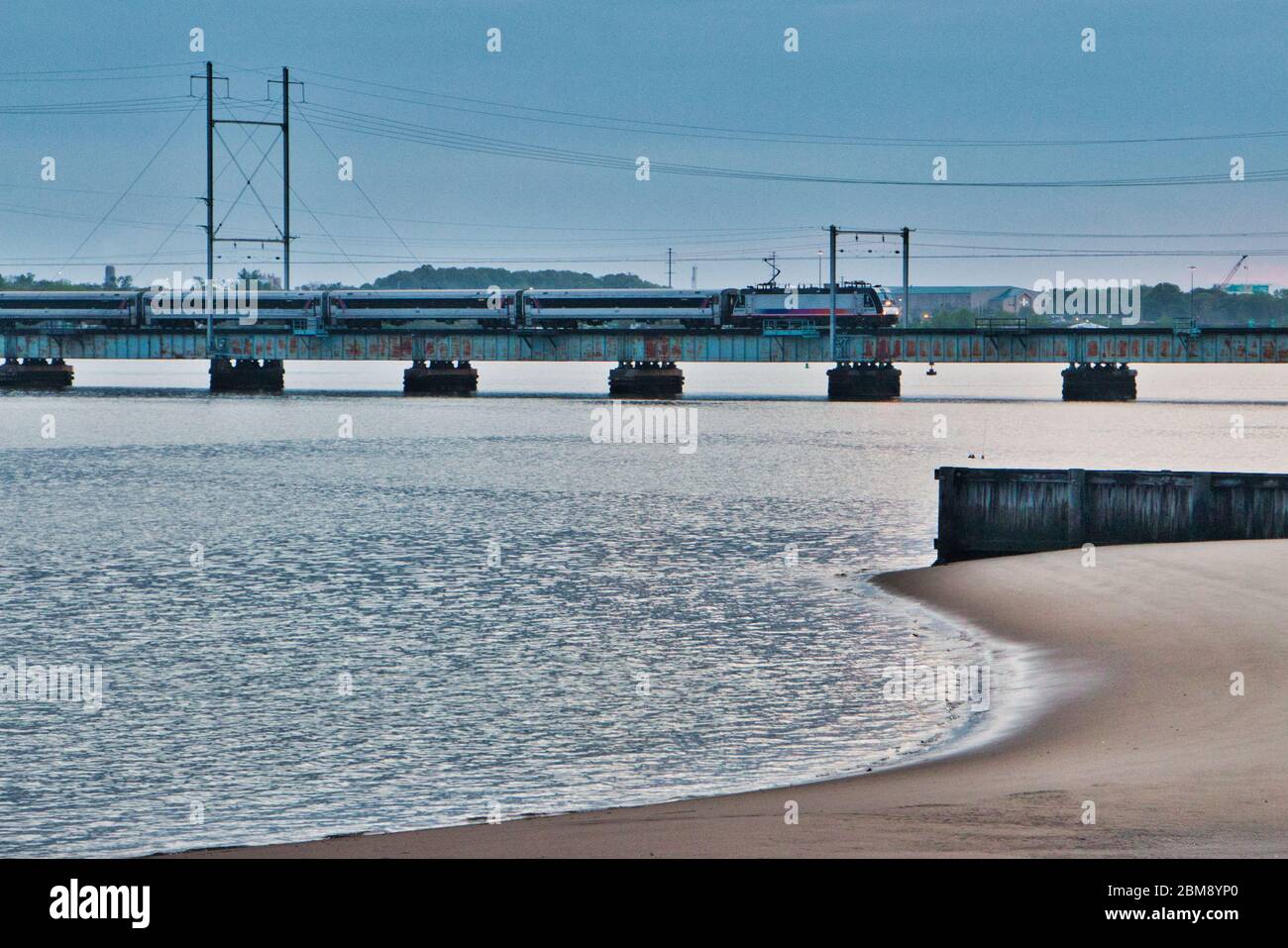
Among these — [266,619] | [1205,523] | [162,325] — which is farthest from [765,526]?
[162,325]

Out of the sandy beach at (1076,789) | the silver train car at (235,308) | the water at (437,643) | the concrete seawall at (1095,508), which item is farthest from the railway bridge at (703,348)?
the sandy beach at (1076,789)

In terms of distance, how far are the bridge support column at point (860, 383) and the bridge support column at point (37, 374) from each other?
83.1 m

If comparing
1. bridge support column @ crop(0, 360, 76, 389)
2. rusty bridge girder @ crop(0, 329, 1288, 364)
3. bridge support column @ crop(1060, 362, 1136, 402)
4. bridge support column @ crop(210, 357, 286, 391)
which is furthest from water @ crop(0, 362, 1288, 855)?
bridge support column @ crop(0, 360, 76, 389)

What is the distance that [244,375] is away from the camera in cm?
16800

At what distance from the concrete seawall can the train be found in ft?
330

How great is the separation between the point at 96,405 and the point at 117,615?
139 m

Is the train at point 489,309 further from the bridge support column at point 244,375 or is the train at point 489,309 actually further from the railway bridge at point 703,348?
the bridge support column at point 244,375

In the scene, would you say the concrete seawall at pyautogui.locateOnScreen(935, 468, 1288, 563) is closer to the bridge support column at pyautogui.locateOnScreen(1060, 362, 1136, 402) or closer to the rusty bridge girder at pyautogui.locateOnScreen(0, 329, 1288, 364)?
the rusty bridge girder at pyautogui.locateOnScreen(0, 329, 1288, 364)

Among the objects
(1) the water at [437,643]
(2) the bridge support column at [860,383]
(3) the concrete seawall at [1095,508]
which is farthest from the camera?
(2) the bridge support column at [860,383]

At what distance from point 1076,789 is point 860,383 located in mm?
135325

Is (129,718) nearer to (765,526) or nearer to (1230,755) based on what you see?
(1230,755)

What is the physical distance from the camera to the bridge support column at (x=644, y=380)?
500ft

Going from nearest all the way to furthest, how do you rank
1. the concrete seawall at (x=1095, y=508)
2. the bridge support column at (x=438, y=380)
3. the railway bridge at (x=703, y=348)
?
the concrete seawall at (x=1095, y=508) < the railway bridge at (x=703, y=348) < the bridge support column at (x=438, y=380)

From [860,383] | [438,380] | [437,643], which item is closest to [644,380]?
[860,383]
